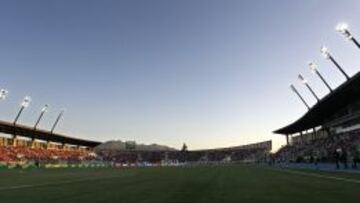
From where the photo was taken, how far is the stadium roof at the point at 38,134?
4560 inches

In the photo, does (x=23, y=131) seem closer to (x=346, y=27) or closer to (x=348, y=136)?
(x=348, y=136)

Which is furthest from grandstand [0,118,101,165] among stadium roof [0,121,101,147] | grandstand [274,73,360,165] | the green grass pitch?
the green grass pitch

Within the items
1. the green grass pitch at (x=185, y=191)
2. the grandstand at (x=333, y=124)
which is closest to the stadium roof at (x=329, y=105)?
the grandstand at (x=333, y=124)

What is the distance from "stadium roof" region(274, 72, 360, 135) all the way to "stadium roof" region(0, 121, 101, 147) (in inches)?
2410

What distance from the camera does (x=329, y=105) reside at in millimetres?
87188

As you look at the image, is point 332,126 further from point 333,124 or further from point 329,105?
point 329,105

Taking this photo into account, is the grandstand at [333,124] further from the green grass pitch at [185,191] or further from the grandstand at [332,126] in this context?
the green grass pitch at [185,191]

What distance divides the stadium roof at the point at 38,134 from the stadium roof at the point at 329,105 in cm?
6122

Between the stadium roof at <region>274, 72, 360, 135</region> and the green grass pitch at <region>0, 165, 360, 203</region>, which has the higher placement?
the stadium roof at <region>274, 72, 360, 135</region>

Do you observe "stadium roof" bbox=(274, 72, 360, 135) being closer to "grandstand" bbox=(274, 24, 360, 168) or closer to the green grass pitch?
"grandstand" bbox=(274, 24, 360, 168)

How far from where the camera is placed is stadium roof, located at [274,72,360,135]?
71.1m

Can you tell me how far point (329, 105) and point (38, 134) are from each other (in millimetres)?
78522

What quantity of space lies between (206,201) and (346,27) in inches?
1892

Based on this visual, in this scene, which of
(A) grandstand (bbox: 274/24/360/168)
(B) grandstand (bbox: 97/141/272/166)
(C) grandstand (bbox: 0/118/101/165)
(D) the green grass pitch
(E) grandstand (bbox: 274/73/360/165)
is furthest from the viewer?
(B) grandstand (bbox: 97/141/272/166)
